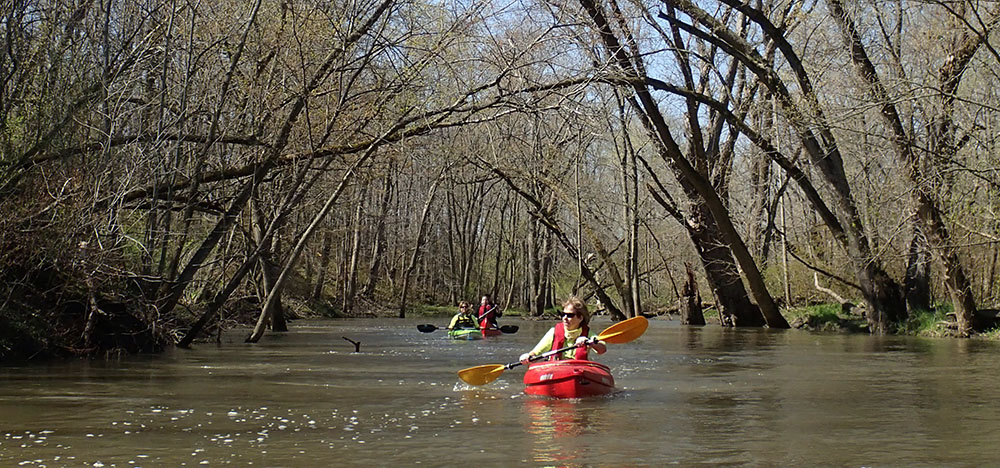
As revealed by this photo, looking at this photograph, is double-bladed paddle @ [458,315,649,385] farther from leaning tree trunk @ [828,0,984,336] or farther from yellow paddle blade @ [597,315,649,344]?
leaning tree trunk @ [828,0,984,336]

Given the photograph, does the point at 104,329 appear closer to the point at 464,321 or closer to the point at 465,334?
the point at 465,334

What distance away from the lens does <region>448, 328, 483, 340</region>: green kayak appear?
75.3 feet

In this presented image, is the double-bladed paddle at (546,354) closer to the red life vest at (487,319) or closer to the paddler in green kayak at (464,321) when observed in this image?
the paddler in green kayak at (464,321)

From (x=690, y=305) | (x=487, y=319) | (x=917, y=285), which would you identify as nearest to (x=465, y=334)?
(x=487, y=319)

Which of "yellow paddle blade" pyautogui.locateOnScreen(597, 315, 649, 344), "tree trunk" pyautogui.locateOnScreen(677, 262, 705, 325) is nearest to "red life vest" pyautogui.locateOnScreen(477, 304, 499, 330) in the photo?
"tree trunk" pyautogui.locateOnScreen(677, 262, 705, 325)

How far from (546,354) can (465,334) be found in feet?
38.0

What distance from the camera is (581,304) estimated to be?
1171 cm

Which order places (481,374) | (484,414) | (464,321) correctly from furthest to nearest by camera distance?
(464,321), (481,374), (484,414)

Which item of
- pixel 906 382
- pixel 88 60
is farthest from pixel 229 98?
pixel 906 382

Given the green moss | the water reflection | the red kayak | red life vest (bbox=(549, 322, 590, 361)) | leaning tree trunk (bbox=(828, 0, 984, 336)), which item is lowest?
the water reflection

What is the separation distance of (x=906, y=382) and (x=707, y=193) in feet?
34.4

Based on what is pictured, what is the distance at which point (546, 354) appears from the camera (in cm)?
1145

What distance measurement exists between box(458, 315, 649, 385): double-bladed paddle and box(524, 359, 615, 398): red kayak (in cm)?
46

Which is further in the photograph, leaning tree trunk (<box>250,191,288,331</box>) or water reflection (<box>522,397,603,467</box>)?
leaning tree trunk (<box>250,191,288,331</box>)
